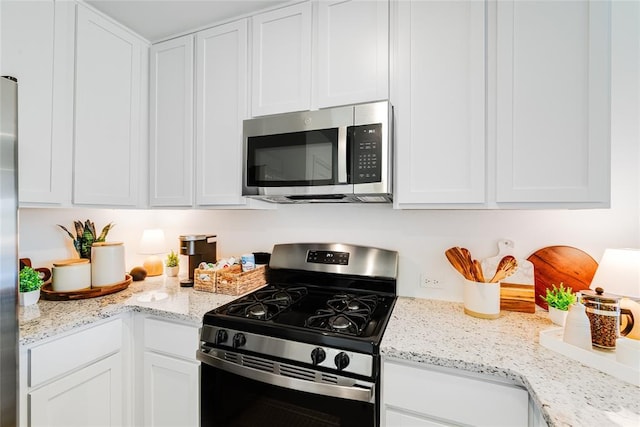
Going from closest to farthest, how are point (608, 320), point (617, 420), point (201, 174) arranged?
point (617, 420) → point (608, 320) → point (201, 174)

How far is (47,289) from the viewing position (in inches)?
60.7

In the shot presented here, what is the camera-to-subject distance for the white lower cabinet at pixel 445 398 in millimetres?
926

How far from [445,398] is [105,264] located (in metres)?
1.77

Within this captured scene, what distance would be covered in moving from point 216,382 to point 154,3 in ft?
6.37

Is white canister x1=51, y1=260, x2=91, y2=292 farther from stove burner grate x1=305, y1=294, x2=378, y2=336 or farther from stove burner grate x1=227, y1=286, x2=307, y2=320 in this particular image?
stove burner grate x1=305, y1=294, x2=378, y2=336

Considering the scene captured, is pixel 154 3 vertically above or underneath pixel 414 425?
above

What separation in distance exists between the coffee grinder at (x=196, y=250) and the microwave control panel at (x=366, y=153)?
110 cm

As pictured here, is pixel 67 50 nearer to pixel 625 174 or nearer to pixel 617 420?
pixel 617 420

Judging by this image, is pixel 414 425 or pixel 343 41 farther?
pixel 343 41

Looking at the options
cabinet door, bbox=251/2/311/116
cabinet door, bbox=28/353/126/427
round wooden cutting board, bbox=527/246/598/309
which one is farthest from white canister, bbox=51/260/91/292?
round wooden cutting board, bbox=527/246/598/309

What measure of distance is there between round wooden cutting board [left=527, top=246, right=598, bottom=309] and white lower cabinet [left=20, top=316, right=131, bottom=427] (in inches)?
80.8

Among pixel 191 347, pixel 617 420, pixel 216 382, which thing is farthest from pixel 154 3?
pixel 617 420

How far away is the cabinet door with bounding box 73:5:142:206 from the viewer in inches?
61.1

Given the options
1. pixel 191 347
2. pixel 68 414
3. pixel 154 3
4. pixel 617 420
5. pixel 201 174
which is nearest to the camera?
pixel 617 420
